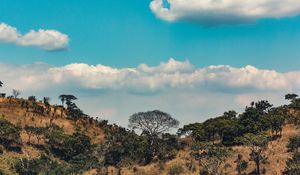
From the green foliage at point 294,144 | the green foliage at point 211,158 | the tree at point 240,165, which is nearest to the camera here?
the green foliage at point 211,158

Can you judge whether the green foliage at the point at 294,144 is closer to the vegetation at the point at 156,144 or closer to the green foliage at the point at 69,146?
the vegetation at the point at 156,144

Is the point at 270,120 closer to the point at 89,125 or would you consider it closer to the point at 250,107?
the point at 250,107

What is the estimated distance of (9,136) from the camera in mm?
138125

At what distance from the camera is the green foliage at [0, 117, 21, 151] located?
132500 millimetres

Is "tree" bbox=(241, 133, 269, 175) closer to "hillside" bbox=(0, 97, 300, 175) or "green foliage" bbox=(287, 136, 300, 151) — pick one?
"hillside" bbox=(0, 97, 300, 175)

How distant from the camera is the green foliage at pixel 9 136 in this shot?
435ft

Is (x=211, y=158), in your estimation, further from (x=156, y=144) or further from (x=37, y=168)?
(x=37, y=168)

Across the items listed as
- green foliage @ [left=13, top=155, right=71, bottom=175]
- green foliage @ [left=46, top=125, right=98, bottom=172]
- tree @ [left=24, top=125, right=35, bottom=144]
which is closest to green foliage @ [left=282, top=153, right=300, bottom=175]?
green foliage @ [left=13, top=155, right=71, bottom=175]

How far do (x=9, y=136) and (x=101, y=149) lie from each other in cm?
2915

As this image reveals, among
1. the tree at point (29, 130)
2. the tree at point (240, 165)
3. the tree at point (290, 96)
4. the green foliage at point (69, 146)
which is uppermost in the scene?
the tree at point (290, 96)

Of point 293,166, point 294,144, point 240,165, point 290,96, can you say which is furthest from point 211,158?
point 290,96

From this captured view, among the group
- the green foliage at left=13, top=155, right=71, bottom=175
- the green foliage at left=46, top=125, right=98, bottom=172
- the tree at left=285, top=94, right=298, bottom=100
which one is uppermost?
the tree at left=285, top=94, right=298, bottom=100

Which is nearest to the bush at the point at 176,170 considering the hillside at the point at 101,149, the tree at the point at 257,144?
the hillside at the point at 101,149

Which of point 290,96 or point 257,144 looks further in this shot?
point 290,96
